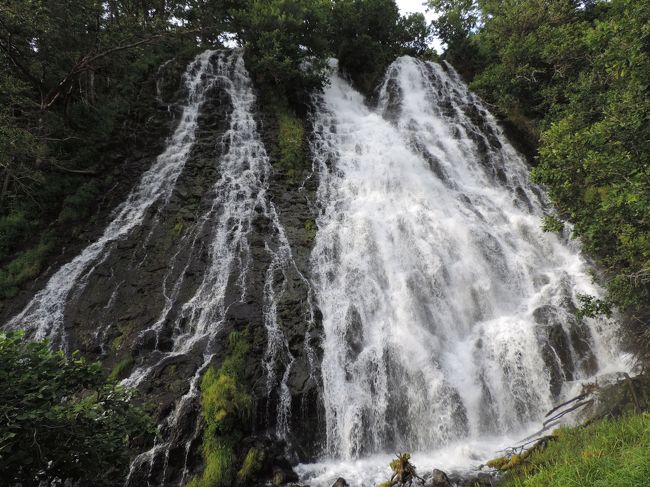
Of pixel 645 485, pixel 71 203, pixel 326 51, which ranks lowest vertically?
pixel 645 485

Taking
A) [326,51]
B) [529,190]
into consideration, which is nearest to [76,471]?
[529,190]

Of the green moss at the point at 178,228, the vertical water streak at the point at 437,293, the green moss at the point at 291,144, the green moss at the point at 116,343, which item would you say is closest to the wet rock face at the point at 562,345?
the vertical water streak at the point at 437,293

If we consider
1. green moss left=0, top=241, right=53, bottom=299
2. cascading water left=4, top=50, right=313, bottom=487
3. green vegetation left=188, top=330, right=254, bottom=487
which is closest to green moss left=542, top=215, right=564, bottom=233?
cascading water left=4, top=50, right=313, bottom=487

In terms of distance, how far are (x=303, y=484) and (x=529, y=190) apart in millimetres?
14404

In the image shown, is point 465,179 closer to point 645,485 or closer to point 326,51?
point 326,51

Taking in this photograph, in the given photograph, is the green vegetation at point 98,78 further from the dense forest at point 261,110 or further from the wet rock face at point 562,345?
the wet rock face at point 562,345

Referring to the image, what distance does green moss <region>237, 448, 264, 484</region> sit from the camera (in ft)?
24.5

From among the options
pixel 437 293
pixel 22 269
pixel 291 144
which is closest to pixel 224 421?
pixel 437 293

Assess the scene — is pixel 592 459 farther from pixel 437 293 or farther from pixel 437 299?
pixel 437 293

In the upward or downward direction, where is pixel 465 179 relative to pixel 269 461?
upward

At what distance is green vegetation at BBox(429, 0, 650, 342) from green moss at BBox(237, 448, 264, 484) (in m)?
8.79

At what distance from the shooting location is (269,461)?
7.89 meters

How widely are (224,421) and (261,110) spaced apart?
50.8 feet

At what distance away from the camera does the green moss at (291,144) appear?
53.0 ft
